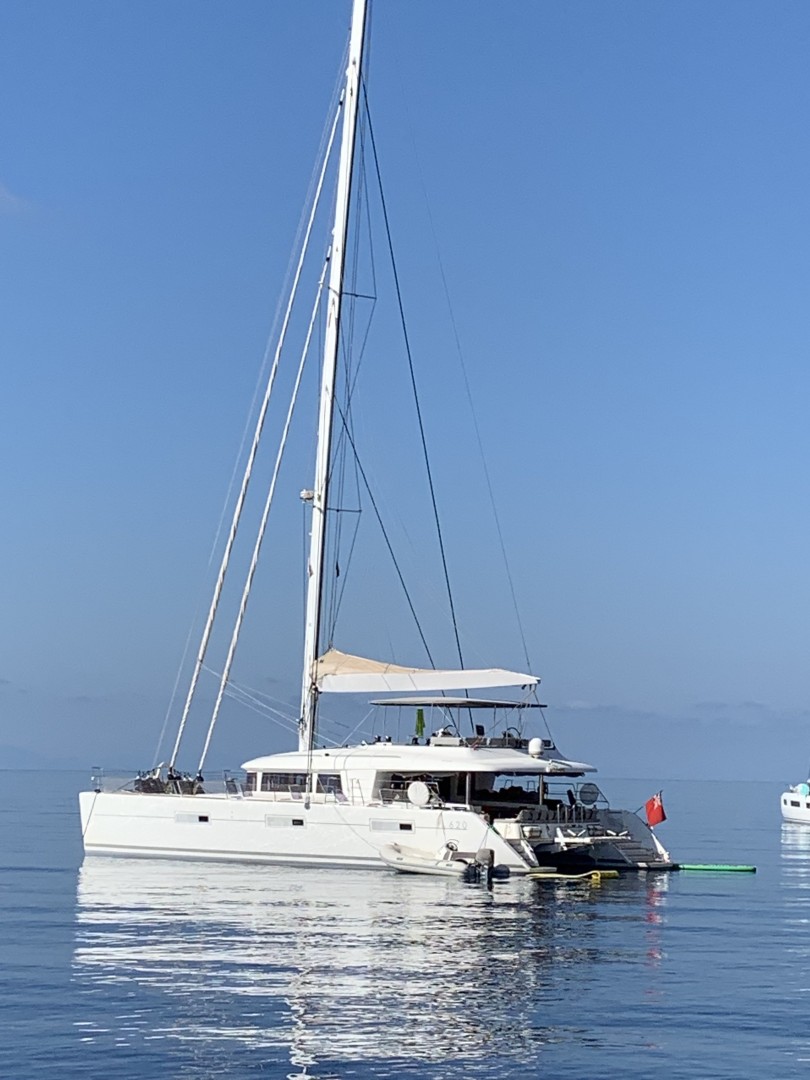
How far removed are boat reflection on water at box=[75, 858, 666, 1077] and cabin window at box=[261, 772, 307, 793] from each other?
2.44m

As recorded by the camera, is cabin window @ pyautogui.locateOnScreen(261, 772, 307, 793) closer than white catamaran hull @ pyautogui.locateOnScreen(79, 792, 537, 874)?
No

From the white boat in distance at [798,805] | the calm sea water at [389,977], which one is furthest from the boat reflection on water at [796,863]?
the white boat in distance at [798,805]

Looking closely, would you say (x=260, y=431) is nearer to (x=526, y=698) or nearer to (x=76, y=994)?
(x=526, y=698)

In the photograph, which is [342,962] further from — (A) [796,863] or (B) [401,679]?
(A) [796,863]

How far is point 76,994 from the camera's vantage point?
882 inches

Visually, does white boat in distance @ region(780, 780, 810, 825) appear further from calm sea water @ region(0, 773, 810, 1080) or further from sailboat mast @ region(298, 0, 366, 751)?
sailboat mast @ region(298, 0, 366, 751)

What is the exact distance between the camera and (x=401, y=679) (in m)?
42.3

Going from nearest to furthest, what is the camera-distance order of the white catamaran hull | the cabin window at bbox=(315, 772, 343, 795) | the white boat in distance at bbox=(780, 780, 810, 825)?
1. the white catamaran hull
2. the cabin window at bbox=(315, 772, 343, 795)
3. the white boat in distance at bbox=(780, 780, 810, 825)

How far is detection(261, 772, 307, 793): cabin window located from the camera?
40.8 meters

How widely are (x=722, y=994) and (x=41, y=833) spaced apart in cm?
4586

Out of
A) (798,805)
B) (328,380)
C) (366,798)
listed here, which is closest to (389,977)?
(366,798)

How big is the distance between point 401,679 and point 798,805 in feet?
195

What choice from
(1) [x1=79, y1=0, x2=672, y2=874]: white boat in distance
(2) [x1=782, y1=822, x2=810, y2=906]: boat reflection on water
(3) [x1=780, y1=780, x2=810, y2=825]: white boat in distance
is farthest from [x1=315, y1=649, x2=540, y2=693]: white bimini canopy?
(3) [x1=780, y1=780, x2=810, y2=825]: white boat in distance

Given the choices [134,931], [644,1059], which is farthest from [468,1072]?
[134,931]
